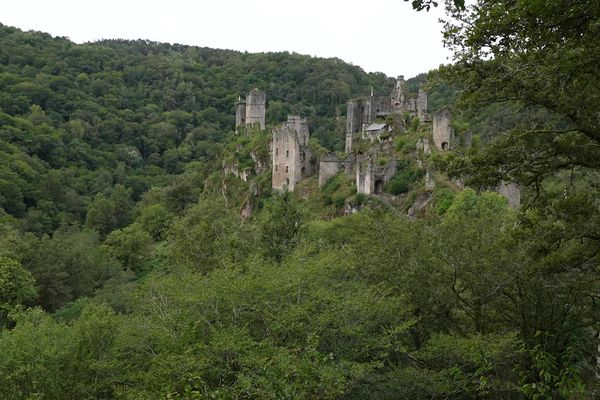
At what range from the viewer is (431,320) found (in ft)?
62.9

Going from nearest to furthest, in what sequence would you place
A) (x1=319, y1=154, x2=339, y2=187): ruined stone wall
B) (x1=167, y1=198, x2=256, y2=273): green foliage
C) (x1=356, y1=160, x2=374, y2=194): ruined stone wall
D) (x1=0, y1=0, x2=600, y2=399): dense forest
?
(x1=0, y1=0, x2=600, y2=399): dense forest → (x1=167, y1=198, x2=256, y2=273): green foliage → (x1=356, y1=160, x2=374, y2=194): ruined stone wall → (x1=319, y1=154, x2=339, y2=187): ruined stone wall

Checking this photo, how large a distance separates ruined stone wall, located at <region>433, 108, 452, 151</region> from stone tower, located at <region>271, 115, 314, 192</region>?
1366cm

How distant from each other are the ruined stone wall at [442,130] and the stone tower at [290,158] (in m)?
13.7

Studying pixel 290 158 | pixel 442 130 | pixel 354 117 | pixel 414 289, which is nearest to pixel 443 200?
pixel 442 130

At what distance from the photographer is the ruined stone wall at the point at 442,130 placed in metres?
42.1

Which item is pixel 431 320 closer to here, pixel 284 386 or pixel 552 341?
pixel 552 341

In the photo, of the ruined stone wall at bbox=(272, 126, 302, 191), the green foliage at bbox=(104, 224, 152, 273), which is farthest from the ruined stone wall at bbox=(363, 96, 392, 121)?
the green foliage at bbox=(104, 224, 152, 273)

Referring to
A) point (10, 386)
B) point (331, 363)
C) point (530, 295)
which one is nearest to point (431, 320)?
point (530, 295)

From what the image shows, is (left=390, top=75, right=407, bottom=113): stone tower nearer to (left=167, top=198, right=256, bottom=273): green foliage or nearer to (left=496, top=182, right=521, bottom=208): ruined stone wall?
(left=496, top=182, right=521, bottom=208): ruined stone wall

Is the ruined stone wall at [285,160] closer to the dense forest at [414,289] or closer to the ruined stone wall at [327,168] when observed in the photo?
the ruined stone wall at [327,168]

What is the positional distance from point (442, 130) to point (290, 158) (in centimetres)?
1506

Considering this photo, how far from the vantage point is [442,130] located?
4275 centimetres

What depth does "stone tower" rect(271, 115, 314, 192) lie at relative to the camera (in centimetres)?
5350

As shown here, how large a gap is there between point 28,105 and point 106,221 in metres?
36.6
